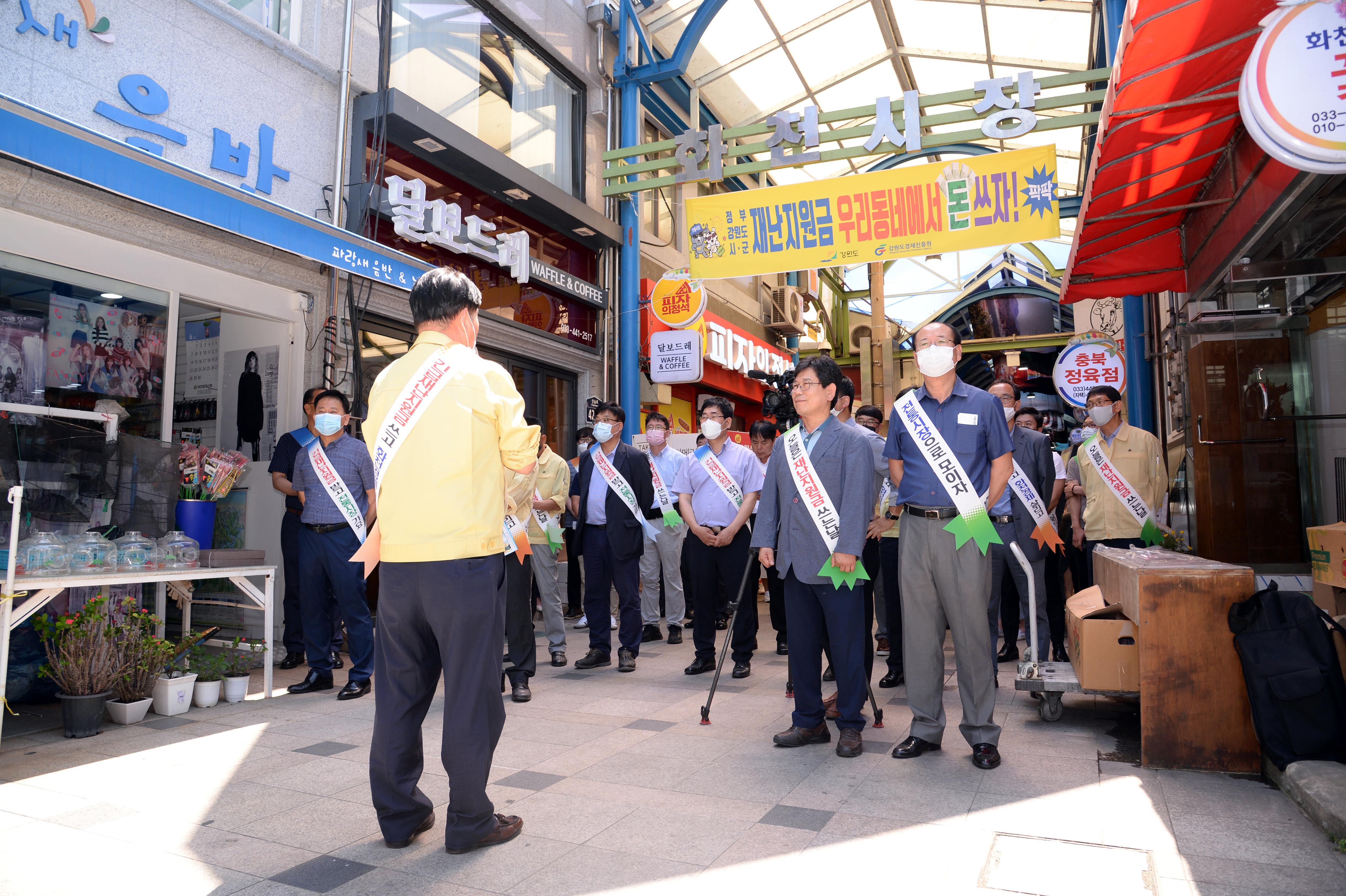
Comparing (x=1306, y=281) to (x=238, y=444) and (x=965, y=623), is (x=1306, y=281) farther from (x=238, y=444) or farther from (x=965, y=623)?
(x=238, y=444)

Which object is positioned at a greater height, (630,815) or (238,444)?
(238,444)

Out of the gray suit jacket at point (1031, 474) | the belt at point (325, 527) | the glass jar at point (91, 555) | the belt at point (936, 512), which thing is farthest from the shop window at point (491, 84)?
the belt at point (936, 512)

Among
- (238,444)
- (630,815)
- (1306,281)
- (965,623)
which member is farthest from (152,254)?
(1306,281)

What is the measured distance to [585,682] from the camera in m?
5.52

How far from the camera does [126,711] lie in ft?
14.5

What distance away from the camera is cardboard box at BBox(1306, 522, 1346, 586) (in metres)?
3.79

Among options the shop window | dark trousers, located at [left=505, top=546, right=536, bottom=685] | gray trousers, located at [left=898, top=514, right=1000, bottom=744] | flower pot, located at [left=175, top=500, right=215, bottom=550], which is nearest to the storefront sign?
the shop window

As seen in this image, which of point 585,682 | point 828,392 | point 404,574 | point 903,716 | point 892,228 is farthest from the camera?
point 892,228

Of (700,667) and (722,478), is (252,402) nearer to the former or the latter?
(722,478)

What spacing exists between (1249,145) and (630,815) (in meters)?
5.15

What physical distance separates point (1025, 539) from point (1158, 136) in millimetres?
2557

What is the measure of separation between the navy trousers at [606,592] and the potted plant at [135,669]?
2.64 meters

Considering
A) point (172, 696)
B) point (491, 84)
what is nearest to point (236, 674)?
point (172, 696)

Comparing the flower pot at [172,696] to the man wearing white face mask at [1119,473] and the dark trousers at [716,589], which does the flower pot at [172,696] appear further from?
the man wearing white face mask at [1119,473]
